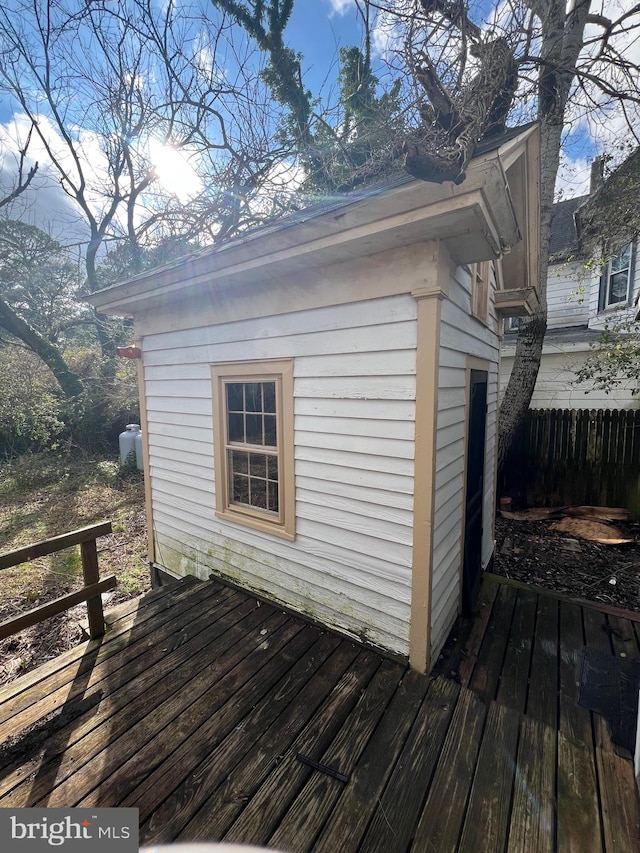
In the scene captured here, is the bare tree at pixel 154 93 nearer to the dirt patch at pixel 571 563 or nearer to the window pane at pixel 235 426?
the window pane at pixel 235 426

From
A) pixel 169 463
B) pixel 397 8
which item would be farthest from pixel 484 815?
pixel 397 8

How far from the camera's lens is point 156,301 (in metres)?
3.97

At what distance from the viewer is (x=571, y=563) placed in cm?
493

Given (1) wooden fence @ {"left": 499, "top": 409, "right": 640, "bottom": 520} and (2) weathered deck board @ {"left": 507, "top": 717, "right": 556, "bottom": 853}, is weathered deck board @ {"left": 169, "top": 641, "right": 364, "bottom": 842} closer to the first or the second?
(2) weathered deck board @ {"left": 507, "top": 717, "right": 556, "bottom": 853}

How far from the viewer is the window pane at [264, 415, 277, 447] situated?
340cm

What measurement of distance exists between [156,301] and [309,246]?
2245 millimetres

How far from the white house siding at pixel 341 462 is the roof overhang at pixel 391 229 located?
0.38 metres

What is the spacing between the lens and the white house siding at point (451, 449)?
2.61 m

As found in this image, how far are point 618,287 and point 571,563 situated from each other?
7.89 m

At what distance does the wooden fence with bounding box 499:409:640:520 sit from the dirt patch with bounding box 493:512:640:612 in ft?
2.58

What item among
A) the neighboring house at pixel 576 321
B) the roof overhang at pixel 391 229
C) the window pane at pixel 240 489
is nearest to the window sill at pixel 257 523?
the window pane at pixel 240 489

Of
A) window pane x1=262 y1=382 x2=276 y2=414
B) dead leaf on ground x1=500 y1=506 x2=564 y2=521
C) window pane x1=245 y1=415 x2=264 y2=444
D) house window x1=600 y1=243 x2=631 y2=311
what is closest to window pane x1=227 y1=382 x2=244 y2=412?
window pane x1=245 y1=415 x2=264 y2=444

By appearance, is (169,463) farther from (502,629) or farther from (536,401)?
A: (536,401)

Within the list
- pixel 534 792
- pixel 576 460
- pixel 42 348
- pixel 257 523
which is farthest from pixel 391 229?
pixel 42 348
